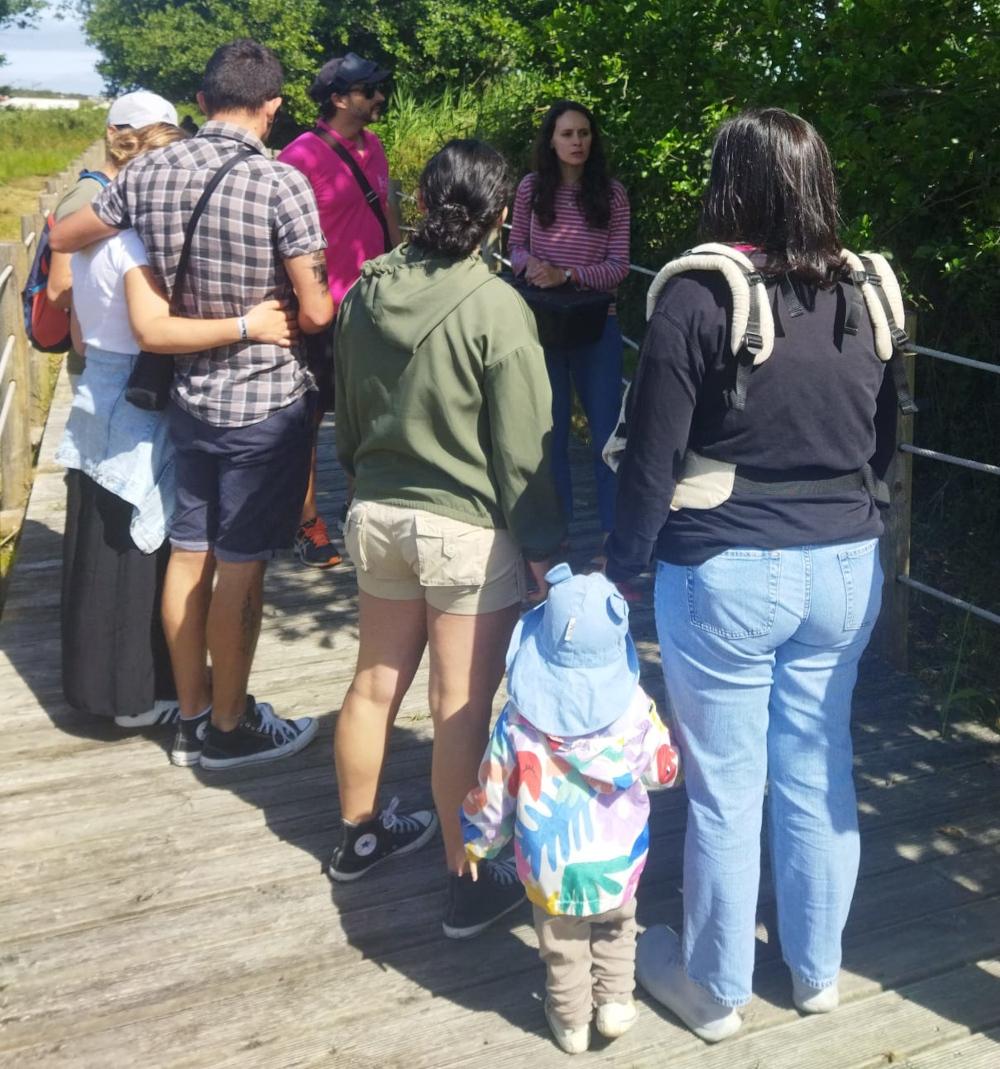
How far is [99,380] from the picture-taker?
3.47m

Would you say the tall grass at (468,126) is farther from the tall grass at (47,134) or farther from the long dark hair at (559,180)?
the tall grass at (47,134)

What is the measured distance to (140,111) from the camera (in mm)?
3334

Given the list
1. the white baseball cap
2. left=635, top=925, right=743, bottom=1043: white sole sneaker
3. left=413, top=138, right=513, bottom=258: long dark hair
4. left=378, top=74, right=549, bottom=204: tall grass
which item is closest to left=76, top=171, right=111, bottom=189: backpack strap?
the white baseball cap

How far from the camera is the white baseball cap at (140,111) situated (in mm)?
3322

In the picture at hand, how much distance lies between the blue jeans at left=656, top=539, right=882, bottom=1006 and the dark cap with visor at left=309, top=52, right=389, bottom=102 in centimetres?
282

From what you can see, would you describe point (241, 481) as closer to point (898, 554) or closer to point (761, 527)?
point (761, 527)

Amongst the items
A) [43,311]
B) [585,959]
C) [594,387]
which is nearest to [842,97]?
[594,387]

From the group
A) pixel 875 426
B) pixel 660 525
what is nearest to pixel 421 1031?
pixel 660 525

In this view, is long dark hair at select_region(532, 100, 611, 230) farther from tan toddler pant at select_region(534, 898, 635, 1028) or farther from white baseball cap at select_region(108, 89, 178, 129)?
tan toddler pant at select_region(534, 898, 635, 1028)

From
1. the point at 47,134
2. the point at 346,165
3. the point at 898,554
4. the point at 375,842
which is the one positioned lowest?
the point at 47,134

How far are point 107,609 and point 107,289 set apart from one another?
99 centimetres

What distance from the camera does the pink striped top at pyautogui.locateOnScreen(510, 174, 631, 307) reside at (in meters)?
4.78

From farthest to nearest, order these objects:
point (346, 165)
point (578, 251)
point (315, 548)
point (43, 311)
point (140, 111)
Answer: point (315, 548), point (578, 251), point (346, 165), point (43, 311), point (140, 111)

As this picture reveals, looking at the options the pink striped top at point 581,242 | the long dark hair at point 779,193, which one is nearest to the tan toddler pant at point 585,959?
the long dark hair at point 779,193
